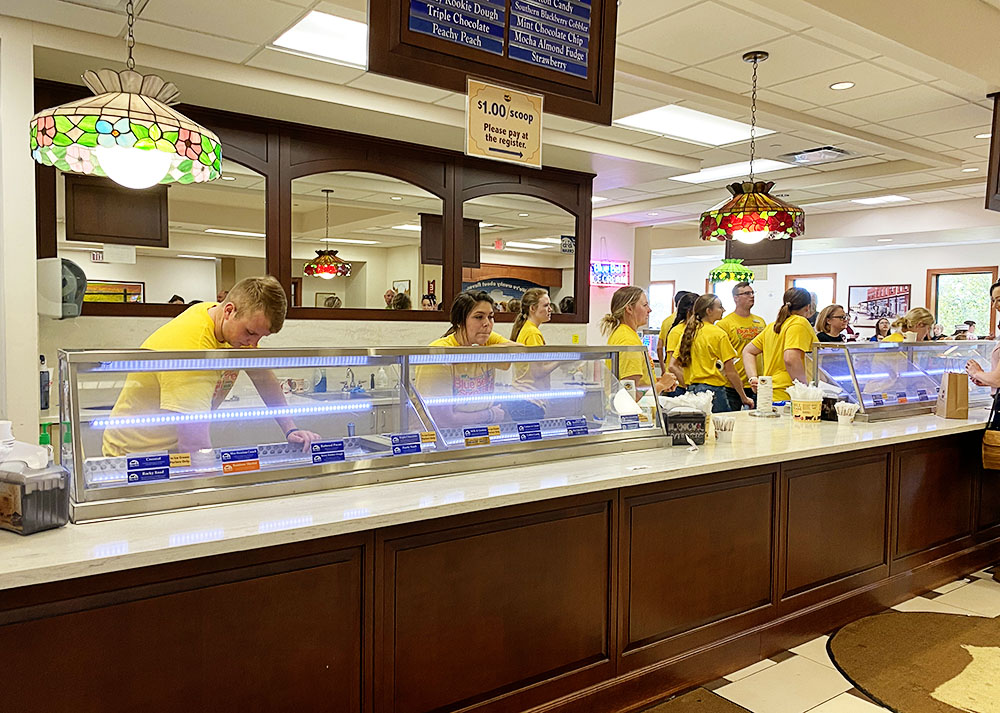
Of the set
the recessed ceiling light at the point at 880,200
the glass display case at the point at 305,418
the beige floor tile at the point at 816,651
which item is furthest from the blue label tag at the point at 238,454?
the recessed ceiling light at the point at 880,200

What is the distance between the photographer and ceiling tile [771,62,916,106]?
15.8 ft

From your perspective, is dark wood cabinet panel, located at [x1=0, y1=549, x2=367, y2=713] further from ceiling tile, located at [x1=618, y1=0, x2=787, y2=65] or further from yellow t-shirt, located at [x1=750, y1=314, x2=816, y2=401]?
yellow t-shirt, located at [x1=750, y1=314, x2=816, y2=401]

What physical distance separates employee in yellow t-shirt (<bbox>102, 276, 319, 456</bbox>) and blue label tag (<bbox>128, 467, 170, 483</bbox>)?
0.25ft

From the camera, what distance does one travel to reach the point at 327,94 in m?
4.93

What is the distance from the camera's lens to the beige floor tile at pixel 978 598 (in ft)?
13.0

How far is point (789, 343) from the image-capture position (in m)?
5.12

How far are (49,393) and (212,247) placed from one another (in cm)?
374

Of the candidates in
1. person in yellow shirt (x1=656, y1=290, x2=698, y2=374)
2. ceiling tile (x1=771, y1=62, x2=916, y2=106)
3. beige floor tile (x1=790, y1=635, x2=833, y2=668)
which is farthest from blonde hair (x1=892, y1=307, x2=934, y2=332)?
beige floor tile (x1=790, y1=635, x2=833, y2=668)

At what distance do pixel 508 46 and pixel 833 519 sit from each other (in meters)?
2.72

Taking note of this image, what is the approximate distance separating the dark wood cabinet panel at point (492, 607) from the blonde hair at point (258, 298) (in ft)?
3.25

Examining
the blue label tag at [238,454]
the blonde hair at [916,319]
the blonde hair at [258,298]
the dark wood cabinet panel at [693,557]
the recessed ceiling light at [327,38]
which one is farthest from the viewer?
the blonde hair at [916,319]

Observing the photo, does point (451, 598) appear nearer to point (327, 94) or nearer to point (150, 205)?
point (327, 94)

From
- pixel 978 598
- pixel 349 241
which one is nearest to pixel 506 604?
pixel 978 598

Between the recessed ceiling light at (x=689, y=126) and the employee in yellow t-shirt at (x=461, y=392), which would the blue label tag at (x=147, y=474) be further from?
the recessed ceiling light at (x=689, y=126)
